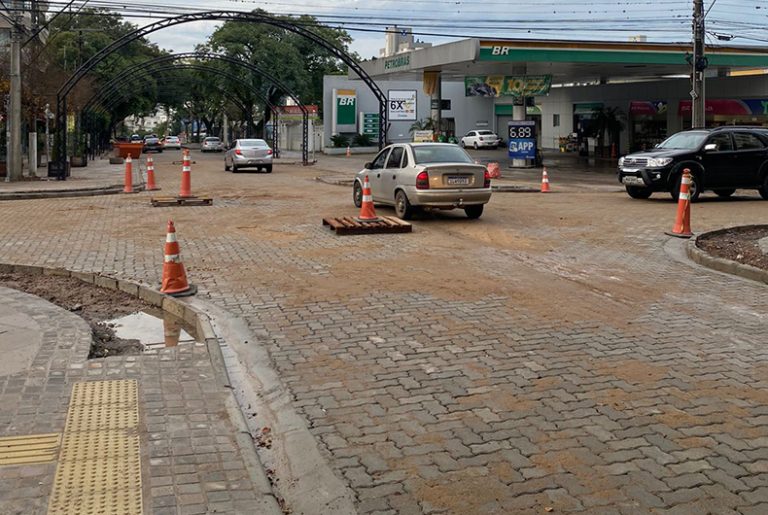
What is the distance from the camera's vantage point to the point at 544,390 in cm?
585

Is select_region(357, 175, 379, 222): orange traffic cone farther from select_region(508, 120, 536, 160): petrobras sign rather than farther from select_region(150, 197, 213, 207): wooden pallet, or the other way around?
select_region(508, 120, 536, 160): petrobras sign

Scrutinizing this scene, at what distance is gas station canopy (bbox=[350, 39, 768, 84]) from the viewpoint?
33.3 meters

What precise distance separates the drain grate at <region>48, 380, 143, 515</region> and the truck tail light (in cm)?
955

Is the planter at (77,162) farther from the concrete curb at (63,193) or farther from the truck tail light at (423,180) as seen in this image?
the truck tail light at (423,180)

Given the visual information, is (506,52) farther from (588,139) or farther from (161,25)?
(588,139)

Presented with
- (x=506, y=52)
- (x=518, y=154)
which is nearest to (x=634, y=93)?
(x=518, y=154)

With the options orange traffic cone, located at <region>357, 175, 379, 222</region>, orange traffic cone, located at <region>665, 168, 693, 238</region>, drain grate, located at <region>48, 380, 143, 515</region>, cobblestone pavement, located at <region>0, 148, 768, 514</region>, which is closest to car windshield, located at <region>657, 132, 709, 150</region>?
cobblestone pavement, located at <region>0, 148, 768, 514</region>

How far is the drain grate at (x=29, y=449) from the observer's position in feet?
14.9

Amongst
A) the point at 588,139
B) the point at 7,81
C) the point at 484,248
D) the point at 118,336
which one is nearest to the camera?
the point at 118,336

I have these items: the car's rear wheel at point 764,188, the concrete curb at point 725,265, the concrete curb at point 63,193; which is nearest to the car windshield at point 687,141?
the car's rear wheel at point 764,188

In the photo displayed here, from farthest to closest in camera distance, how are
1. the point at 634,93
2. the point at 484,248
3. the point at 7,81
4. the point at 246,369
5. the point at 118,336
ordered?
the point at 634,93 → the point at 7,81 → the point at 484,248 → the point at 118,336 → the point at 246,369

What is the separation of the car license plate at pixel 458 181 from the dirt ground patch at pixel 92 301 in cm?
714

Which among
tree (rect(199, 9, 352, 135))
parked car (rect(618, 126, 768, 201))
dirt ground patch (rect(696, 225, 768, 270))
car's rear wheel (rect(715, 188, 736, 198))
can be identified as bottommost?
dirt ground patch (rect(696, 225, 768, 270))

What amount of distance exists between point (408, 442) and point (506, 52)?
98.7ft
